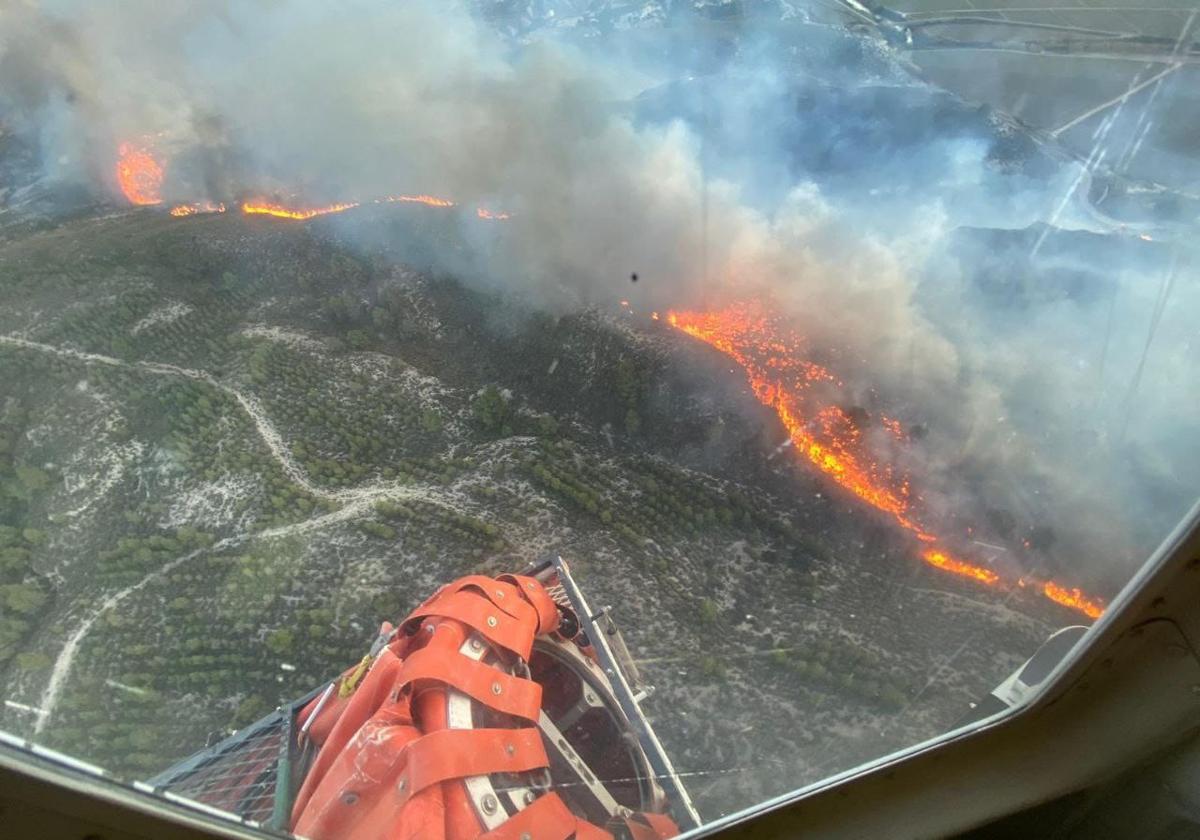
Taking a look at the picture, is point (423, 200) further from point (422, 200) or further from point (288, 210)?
point (288, 210)

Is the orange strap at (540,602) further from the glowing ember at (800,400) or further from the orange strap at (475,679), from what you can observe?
the glowing ember at (800,400)

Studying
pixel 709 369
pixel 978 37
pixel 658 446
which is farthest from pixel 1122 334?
pixel 978 37

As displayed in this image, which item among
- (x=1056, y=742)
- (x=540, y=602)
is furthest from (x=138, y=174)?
(x=1056, y=742)

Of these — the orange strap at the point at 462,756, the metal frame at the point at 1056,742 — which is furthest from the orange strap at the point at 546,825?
the metal frame at the point at 1056,742

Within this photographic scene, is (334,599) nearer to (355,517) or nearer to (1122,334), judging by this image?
(355,517)

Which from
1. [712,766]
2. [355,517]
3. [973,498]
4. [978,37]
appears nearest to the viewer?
[712,766]
